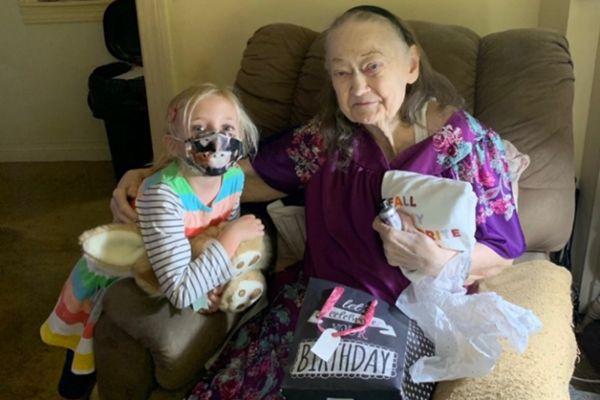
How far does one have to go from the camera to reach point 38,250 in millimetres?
2850

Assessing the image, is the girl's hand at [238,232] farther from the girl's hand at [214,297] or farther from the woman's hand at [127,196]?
the woman's hand at [127,196]

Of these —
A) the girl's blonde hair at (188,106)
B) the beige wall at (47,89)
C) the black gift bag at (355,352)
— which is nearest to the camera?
the black gift bag at (355,352)

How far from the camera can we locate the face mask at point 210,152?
1.32m

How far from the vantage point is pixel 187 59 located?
2246 millimetres

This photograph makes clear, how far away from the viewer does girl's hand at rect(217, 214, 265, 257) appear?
53.2 inches

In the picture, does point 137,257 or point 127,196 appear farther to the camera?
point 127,196

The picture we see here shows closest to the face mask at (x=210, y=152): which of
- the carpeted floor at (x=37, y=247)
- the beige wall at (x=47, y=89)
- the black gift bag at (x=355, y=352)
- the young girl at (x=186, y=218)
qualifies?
the young girl at (x=186, y=218)

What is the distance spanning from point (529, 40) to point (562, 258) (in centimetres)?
67

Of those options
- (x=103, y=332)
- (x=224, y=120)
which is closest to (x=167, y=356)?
(x=103, y=332)

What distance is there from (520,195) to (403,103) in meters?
0.41

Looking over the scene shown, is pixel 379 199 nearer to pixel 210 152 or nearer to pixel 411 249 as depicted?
pixel 411 249

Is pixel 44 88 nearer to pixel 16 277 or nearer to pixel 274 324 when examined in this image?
pixel 16 277

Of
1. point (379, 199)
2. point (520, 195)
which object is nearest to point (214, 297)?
point (379, 199)

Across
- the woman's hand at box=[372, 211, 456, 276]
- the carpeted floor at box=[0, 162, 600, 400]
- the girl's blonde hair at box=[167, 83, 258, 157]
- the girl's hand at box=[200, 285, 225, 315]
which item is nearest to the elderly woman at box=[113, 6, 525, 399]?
the woman's hand at box=[372, 211, 456, 276]
